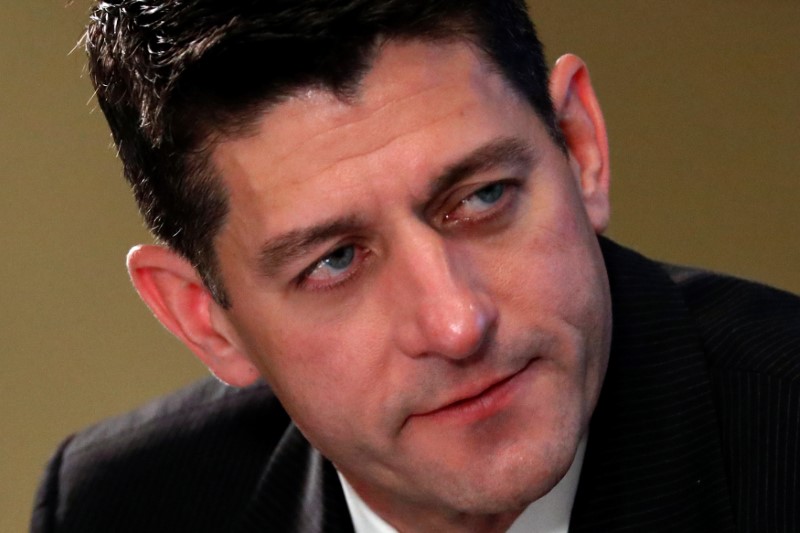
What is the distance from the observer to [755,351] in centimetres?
181

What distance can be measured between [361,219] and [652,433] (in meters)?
0.52

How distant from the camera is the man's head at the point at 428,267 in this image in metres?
1.49

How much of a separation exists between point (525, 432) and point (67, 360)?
1747 millimetres

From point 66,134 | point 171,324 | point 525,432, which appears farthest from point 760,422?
point 66,134

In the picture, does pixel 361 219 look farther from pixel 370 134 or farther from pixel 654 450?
pixel 654 450

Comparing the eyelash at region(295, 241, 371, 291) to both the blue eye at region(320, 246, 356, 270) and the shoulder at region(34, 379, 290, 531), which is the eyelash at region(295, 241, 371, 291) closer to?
the blue eye at region(320, 246, 356, 270)

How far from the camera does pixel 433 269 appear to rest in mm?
1475

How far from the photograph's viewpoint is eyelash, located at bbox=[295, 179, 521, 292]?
1530 millimetres

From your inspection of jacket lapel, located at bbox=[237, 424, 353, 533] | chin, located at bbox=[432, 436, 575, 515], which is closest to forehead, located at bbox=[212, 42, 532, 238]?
chin, located at bbox=[432, 436, 575, 515]

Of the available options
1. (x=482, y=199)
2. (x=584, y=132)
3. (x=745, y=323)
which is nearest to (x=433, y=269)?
(x=482, y=199)

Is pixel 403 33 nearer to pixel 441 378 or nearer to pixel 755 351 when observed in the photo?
pixel 441 378

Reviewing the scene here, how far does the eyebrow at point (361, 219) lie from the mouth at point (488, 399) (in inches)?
8.2

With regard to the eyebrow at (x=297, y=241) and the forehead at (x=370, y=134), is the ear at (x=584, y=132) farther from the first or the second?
the eyebrow at (x=297, y=241)

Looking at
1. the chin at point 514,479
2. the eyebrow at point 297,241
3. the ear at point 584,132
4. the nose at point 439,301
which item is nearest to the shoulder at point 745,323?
the ear at point 584,132
